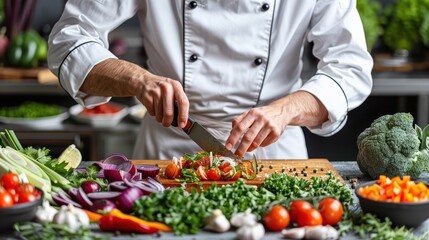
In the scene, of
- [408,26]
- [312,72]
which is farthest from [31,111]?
[408,26]

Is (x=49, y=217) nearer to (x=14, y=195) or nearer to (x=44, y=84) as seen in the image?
(x=14, y=195)

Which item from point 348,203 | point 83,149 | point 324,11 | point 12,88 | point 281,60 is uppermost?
point 324,11

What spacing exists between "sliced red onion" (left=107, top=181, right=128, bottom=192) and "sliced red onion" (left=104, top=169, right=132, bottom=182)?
86mm

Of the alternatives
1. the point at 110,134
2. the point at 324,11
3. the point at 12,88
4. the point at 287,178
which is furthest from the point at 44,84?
the point at 287,178

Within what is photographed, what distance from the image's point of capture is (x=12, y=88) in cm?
444

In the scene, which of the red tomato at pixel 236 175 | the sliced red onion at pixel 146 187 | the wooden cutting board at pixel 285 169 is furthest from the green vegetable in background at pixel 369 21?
the sliced red onion at pixel 146 187

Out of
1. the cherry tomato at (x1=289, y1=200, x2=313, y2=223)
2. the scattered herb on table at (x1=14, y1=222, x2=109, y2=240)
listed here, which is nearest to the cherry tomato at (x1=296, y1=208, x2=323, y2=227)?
the cherry tomato at (x1=289, y1=200, x2=313, y2=223)

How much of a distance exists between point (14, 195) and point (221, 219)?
54cm

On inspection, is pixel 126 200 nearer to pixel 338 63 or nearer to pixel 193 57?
pixel 193 57

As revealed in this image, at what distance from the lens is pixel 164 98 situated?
7.77 ft

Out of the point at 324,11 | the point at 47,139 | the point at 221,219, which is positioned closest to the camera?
the point at 221,219

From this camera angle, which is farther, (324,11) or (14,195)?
(324,11)

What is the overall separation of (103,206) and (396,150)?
0.97 meters

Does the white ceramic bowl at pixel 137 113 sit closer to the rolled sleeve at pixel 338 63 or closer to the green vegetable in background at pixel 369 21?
the green vegetable in background at pixel 369 21
